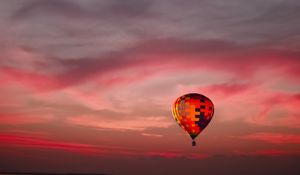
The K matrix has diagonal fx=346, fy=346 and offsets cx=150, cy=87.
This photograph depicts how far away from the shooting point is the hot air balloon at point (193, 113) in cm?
6700

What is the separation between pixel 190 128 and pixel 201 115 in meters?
3.34

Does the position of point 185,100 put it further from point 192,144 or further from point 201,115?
point 192,144

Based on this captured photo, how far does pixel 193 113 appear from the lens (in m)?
66.5

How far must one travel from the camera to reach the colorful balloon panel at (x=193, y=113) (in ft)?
→ 220

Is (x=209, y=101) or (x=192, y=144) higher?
(x=209, y=101)

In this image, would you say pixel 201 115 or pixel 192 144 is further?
pixel 201 115

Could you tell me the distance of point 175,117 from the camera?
68500 millimetres

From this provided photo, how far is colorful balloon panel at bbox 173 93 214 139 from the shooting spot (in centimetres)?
6700

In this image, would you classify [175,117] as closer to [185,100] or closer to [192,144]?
[185,100]

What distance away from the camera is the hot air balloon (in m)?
67.0

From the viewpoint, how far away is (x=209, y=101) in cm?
6856

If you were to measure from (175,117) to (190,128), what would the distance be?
3.65 meters

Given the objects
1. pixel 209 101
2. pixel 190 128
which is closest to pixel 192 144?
pixel 190 128

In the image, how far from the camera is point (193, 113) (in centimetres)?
6650
